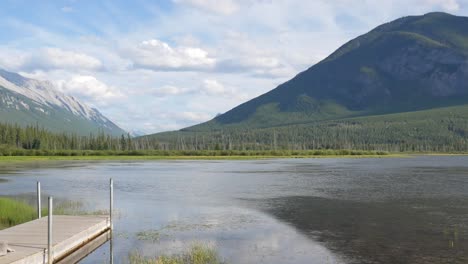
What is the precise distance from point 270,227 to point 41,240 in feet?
50.2

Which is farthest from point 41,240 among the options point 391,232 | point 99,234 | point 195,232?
point 391,232

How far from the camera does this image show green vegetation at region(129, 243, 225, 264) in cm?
2464

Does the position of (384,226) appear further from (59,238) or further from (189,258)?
(59,238)

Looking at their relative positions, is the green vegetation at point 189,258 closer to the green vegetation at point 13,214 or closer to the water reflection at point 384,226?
the water reflection at point 384,226

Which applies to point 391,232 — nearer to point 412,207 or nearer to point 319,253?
point 319,253

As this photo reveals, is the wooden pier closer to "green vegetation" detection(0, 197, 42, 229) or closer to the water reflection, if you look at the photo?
"green vegetation" detection(0, 197, 42, 229)

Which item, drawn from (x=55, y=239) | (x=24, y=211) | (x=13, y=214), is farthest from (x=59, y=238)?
(x=24, y=211)

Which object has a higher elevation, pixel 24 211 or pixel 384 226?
pixel 24 211

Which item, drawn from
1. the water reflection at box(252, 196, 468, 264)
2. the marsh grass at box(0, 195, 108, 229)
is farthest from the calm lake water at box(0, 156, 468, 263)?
the marsh grass at box(0, 195, 108, 229)

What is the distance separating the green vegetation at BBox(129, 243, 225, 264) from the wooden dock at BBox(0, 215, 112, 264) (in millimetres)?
3044

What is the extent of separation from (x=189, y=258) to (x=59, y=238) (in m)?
6.40

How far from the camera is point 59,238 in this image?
84.9 ft

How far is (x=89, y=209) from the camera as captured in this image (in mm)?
42250

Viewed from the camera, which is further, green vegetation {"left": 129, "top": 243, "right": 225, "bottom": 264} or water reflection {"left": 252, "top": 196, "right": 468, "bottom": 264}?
water reflection {"left": 252, "top": 196, "right": 468, "bottom": 264}
